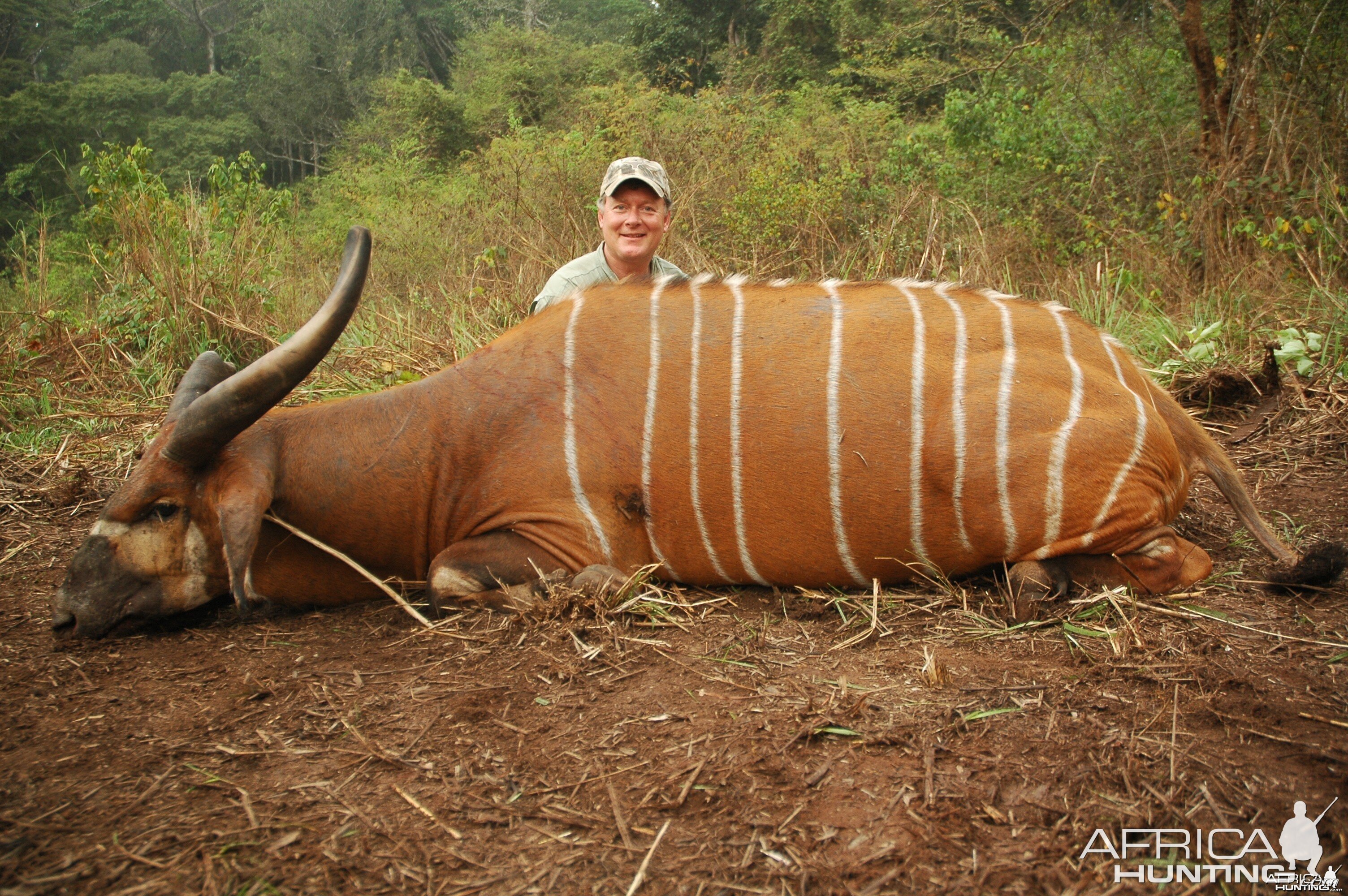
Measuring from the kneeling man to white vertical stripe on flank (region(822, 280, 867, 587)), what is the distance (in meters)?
1.50

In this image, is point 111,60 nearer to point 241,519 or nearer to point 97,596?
point 97,596

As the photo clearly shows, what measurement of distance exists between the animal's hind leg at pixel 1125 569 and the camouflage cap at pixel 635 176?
8.48 ft

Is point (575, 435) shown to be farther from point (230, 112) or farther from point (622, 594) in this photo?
point (230, 112)

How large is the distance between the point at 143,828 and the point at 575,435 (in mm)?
1721

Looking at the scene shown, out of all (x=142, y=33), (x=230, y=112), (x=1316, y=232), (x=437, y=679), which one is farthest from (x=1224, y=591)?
(x=142, y=33)

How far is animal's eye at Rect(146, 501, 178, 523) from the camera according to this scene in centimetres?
322

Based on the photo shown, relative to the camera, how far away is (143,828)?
207cm

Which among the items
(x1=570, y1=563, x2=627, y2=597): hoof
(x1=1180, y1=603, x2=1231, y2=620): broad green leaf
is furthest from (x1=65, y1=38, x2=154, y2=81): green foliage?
(x1=1180, y1=603, x2=1231, y2=620): broad green leaf

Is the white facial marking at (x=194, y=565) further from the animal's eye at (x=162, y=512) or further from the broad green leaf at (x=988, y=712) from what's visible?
the broad green leaf at (x=988, y=712)

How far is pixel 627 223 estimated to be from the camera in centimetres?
471

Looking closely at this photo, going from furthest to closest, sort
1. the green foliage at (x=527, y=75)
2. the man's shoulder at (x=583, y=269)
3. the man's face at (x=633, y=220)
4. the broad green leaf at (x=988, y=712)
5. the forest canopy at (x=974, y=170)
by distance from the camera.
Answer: the green foliage at (x=527, y=75), the forest canopy at (x=974, y=170), the man's shoulder at (x=583, y=269), the man's face at (x=633, y=220), the broad green leaf at (x=988, y=712)

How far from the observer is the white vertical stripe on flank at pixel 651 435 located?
10.8 feet

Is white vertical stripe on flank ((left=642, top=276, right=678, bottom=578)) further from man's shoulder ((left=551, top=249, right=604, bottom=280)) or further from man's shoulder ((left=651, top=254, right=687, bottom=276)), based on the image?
man's shoulder ((left=651, top=254, right=687, bottom=276))

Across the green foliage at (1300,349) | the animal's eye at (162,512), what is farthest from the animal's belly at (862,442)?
the green foliage at (1300,349)
